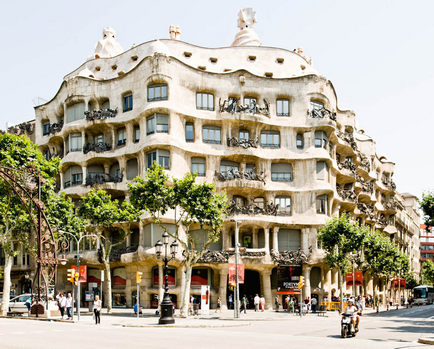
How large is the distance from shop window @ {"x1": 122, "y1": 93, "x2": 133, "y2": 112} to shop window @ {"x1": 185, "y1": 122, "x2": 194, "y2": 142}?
20.1 ft

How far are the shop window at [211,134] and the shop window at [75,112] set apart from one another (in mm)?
13474

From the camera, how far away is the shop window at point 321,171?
55688 mm

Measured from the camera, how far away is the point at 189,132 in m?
53.3

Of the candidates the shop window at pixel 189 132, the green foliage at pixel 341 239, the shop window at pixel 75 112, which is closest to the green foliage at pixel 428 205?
the green foliage at pixel 341 239

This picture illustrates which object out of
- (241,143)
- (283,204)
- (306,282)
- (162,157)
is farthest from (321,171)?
(162,157)

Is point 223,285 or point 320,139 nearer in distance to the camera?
point 223,285

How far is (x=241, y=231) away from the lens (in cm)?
5456

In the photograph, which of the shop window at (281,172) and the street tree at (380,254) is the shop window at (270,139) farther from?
the street tree at (380,254)

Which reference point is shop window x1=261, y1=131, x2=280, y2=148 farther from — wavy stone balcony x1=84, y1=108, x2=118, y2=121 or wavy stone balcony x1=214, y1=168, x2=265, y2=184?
wavy stone balcony x1=84, y1=108, x2=118, y2=121

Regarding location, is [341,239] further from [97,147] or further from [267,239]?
[97,147]

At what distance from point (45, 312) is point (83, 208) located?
380 inches

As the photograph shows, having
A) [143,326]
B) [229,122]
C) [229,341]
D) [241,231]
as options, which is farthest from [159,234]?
[229,341]

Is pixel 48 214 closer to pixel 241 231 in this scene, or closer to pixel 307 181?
pixel 241 231

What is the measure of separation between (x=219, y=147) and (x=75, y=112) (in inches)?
637
